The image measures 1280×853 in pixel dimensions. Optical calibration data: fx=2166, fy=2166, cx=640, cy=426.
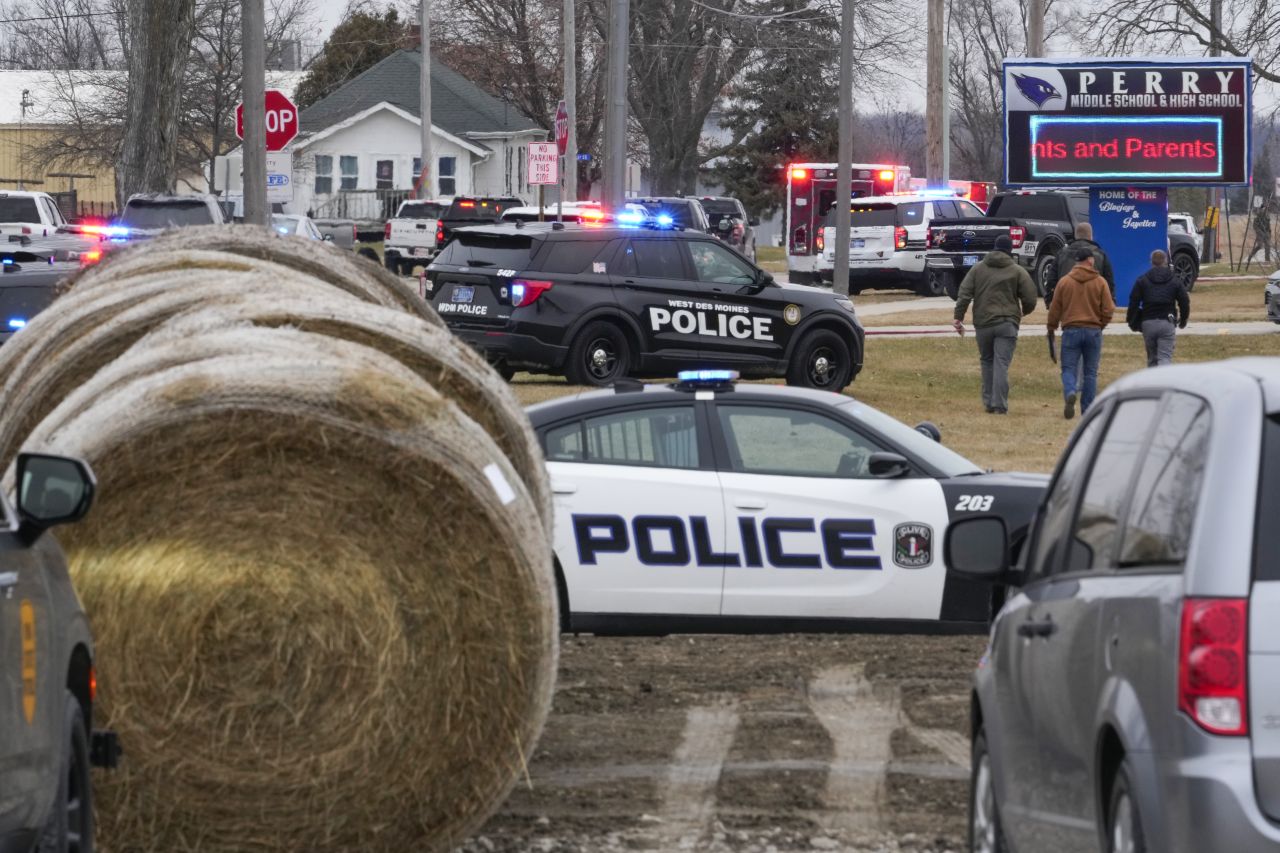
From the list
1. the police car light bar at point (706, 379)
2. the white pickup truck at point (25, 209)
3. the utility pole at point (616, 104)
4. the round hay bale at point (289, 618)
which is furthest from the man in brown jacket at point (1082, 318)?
the white pickup truck at point (25, 209)

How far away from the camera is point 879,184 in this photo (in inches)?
1980

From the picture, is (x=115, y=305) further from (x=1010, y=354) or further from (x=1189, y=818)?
(x=1010, y=354)

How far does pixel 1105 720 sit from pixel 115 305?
4211 mm

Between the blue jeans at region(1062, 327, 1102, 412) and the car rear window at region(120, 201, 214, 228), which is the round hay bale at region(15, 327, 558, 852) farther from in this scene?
the car rear window at region(120, 201, 214, 228)

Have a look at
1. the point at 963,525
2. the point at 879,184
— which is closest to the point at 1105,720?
the point at 963,525

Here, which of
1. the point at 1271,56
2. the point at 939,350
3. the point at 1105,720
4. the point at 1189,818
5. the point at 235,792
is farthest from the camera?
the point at 1271,56

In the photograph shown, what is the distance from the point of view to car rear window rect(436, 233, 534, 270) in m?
21.4

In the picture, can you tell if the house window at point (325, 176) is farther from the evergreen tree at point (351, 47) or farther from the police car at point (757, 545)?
the police car at point (757, 545)

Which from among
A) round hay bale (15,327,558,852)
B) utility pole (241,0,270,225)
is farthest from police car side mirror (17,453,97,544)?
utility pole (241,0,270,225)

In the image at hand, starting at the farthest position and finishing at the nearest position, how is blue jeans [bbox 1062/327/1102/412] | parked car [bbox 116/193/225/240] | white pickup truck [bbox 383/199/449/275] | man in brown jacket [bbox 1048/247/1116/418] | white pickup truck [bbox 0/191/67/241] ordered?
white pickup truck [bbox 383/199/449/275], white pickup truck [bbox 0/191/67/241], parked car [bbox 116/193/225/240], blue jeans [bbox 1062/327/1102/412], man in brown jacket [bbox 1048/247/1116/418]

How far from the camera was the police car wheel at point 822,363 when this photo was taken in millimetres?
22078

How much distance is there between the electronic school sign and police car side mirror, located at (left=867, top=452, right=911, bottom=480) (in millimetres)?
21731

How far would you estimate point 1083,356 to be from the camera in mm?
20781

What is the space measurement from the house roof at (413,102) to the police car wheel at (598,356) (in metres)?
54.8
